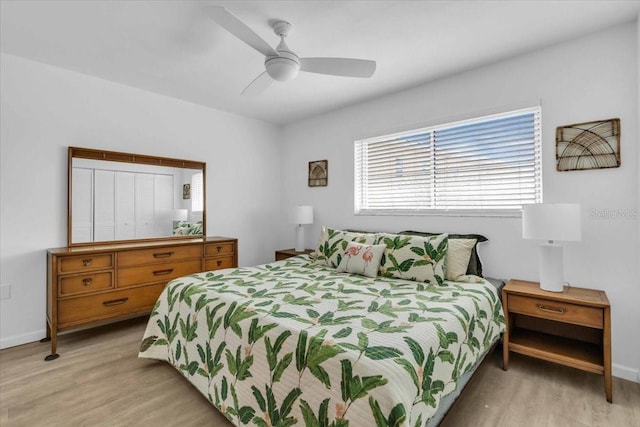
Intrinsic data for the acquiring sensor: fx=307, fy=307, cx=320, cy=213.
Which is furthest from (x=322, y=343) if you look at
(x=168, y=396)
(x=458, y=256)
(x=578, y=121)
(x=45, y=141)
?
(x=45, y=141)

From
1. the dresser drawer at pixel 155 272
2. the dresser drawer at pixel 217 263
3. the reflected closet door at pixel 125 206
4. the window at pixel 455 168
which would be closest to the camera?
the window at pixel 455 168

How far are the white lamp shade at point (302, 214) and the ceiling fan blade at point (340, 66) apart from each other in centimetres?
203

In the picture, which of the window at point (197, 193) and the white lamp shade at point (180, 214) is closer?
the white lamp shade at point (180, 214)

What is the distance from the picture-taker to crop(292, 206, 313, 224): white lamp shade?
13.1 ft

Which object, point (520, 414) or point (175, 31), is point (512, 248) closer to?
point (520, 414)

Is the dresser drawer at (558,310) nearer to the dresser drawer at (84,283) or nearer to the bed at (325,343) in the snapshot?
the bed at (325,343)

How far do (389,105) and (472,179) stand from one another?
124cm

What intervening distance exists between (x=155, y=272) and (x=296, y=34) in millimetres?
2530

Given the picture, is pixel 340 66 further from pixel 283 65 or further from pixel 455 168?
pixel 455 168

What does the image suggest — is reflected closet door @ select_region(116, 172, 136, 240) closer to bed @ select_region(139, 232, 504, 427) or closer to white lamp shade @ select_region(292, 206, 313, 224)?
bed @ select_region(139, 232, 504, 427)

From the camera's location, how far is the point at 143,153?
134 inches

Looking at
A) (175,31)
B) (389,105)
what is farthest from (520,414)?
(175,31)

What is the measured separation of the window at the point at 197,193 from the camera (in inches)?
149

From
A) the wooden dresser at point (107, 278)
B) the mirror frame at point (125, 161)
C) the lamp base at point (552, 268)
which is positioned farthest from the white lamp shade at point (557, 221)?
the mirror frame at point (125, 161)
